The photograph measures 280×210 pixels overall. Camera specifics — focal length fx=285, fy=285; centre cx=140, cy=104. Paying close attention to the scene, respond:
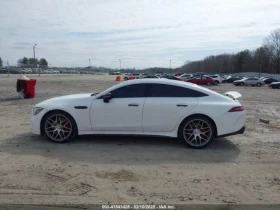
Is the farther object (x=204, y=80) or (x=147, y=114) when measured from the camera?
(x=204, y=80)

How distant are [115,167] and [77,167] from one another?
2.13 feet

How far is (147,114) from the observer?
20.2 feet

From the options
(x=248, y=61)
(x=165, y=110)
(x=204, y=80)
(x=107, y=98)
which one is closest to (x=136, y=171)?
(x=165, y=110)

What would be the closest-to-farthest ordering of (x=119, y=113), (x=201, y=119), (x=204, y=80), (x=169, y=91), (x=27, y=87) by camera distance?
1. (x=201, y=119)
2. (x=119, y=113)
3. (x=169, y=91)
4. (x=27, y=87)
5. (x=204, y=80)

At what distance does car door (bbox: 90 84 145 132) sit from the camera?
243 inches

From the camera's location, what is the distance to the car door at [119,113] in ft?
20.3

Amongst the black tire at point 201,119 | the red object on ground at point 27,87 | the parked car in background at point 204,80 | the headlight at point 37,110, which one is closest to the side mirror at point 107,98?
the headlight at point 37,110

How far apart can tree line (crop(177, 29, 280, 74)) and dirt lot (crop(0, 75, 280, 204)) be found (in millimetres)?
115151

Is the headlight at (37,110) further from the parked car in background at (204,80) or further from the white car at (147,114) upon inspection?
the parked car in background at (204,80)

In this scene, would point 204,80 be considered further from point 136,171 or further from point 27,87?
point 136,171

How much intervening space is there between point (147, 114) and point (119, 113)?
61 cm

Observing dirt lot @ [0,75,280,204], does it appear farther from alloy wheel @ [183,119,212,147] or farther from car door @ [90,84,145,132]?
car door @ [90,84,145,132]

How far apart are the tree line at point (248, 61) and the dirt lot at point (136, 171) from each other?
115 metres

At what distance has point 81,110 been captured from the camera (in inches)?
247
